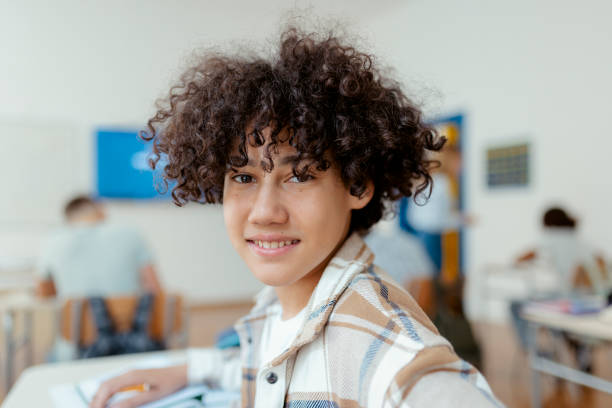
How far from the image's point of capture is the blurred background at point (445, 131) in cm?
404

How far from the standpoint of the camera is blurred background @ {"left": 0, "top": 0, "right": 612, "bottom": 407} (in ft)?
13.2

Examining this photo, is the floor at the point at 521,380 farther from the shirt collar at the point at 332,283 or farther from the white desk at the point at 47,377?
the shirt collar at the point at 332,283

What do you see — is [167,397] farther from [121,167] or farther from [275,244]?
[121,167]

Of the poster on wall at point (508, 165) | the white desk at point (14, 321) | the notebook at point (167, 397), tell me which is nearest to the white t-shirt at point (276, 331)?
the notebook at point (167, 397)

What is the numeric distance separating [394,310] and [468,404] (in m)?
0.14

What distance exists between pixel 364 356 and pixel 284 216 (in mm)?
239

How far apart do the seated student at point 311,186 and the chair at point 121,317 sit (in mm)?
1324

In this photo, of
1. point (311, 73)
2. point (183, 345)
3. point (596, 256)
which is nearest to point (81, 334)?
point (183, 345)

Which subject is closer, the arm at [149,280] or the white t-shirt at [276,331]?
the white t-shirt at [276,331]

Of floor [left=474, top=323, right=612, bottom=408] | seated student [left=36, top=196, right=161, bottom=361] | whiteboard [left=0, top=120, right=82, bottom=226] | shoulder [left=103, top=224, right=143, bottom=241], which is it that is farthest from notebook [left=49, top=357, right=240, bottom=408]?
whiteboard [left=0, top=120, right=82, bottom=226]

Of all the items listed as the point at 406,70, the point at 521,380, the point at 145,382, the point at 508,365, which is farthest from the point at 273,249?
the point at 508,365

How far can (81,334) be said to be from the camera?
2.12 meters

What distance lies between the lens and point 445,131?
186 inches

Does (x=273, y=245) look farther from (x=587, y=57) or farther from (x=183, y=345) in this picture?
(x=587, y=57)
